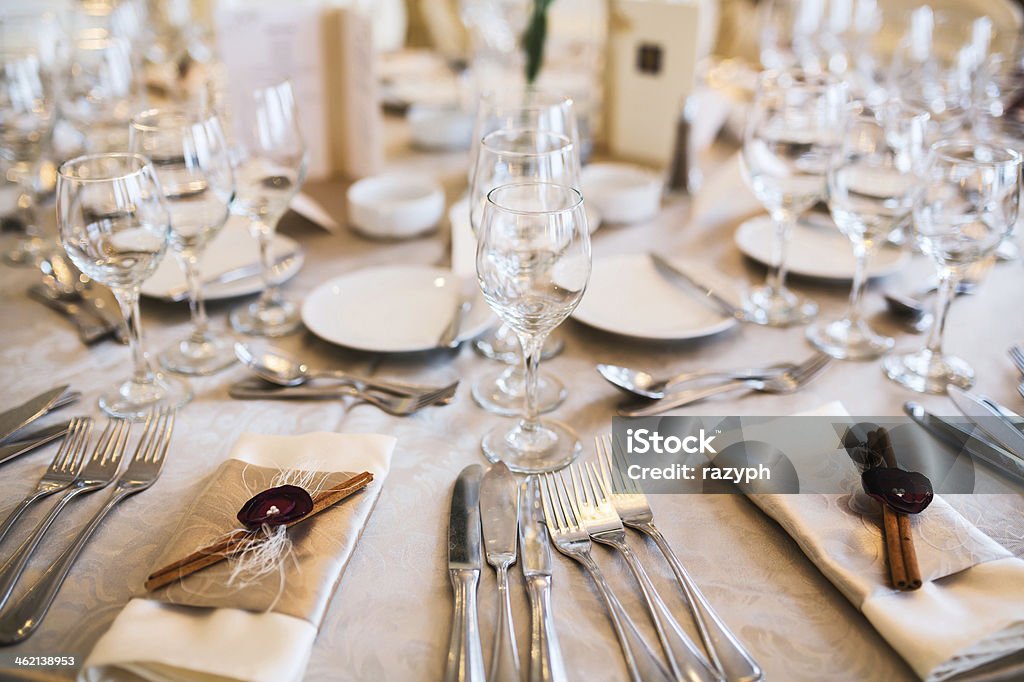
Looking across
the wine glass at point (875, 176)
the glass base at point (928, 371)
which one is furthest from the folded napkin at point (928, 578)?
the wine glass at point (875, 176)

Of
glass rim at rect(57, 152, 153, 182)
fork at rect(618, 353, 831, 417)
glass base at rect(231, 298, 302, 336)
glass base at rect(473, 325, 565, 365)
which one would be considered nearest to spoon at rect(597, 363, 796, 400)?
fork at rect(618, 353, 831, 417)

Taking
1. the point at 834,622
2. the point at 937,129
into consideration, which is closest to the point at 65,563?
the point at 834,622

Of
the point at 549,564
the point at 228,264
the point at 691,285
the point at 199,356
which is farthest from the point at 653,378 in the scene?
the point at 228,264

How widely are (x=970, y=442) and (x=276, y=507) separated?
2.35 feet

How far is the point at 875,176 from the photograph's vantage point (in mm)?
1085

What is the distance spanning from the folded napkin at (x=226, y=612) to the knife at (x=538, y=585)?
15 cm

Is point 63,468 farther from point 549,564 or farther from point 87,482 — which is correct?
point 549,564

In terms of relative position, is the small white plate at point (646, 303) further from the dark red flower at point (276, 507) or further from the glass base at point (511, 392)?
the dark red flower at point (276, 507)

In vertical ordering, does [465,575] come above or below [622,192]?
below

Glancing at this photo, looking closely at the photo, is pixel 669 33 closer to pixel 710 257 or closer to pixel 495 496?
pixel 710 257

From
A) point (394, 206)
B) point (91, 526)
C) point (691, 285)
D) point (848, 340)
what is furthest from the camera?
point (394, 206)

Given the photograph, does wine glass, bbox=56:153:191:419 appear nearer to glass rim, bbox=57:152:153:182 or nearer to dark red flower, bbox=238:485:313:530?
glass rim, bbox=57:152:153:182

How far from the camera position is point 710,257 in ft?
4.59

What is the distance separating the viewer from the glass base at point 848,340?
1.09 metres
